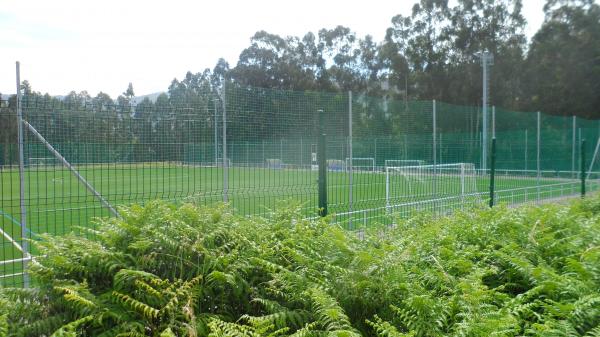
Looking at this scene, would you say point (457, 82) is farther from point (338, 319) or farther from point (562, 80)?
point (338, 319)

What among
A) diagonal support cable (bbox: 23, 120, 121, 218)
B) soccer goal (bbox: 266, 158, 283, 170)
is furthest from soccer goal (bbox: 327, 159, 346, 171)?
diagonal support cable (bbox: 23, 120, 121, 218)

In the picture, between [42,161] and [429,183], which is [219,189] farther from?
[429,183]

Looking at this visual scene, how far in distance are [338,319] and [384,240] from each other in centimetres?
162

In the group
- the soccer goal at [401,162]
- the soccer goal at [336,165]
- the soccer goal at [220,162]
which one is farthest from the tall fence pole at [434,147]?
the soccer goal at [220,162]

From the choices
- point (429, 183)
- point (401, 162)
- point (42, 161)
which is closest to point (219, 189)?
point (42, 161)


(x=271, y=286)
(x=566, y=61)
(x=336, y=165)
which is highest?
(x=566, y=61)

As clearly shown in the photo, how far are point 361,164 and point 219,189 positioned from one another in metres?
3.81

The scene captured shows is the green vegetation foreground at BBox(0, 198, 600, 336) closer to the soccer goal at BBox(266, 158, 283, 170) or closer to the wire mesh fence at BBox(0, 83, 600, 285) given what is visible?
the wire mesh fence at BBox(0, 83, 600, 285)

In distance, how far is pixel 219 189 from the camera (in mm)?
7465

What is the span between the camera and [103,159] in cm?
648

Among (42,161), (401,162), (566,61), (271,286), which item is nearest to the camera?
(271,286)

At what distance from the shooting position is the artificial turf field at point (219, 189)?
6.41 m

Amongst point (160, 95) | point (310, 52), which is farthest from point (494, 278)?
point (310, 52)

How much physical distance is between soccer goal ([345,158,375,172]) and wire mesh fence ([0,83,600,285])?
1.5 inches
